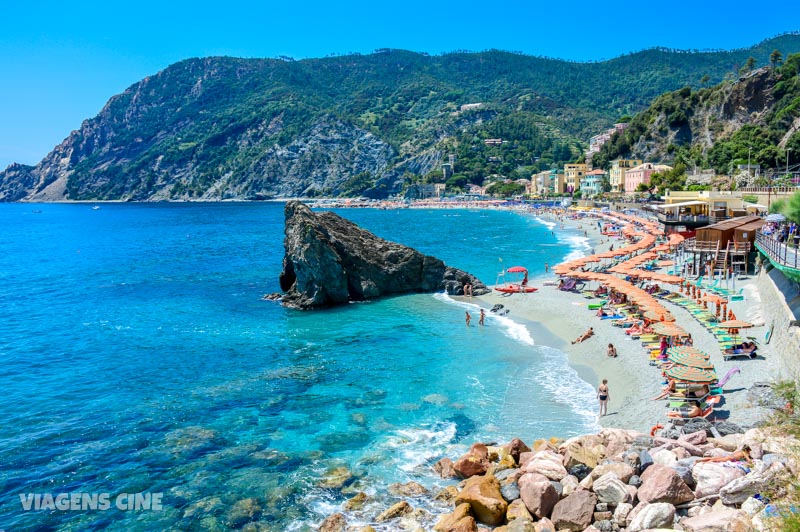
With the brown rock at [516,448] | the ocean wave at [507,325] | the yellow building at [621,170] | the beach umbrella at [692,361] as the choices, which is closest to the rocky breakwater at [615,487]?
the brown rock at [516,448]

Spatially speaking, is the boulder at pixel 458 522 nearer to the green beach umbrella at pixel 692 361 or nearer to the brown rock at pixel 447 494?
the brown rock at pixel 447 494

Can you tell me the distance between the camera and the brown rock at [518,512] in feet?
40.5

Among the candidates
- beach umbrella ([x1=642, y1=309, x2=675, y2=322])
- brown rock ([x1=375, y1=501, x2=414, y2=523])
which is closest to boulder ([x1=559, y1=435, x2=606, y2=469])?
brown rock ([x1=375, y1=501, x2=414, y2=523])

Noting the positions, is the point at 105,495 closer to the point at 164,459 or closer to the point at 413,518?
the point at 164,459

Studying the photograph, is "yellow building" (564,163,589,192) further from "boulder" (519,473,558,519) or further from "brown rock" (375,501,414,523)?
"brown rock" (375,501,414,523)

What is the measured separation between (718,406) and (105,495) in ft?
58.3

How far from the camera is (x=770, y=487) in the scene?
1055cm

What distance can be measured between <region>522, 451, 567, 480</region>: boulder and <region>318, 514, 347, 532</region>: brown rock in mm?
4687

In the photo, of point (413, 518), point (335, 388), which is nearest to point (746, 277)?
point (335, 388)

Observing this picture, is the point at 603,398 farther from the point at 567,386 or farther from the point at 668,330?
the point at 668,330

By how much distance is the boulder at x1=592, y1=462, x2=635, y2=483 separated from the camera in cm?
1264

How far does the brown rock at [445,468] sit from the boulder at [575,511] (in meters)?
3.36

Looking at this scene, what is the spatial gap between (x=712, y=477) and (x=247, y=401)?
15.3 metres

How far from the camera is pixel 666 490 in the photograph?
11492 mm
